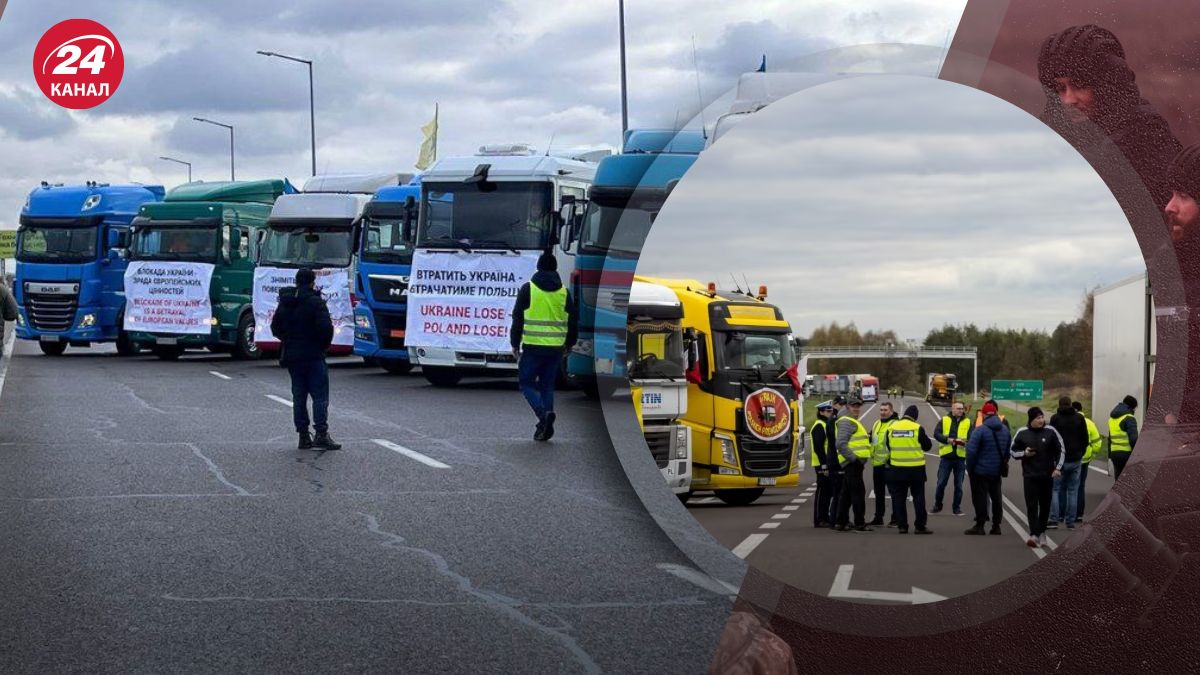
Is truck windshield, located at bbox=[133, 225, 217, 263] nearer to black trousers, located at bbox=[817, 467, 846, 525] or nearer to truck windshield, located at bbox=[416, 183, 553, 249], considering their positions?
truck windshield, located at bbox=[416, 183, 553, 249]

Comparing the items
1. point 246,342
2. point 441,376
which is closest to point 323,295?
point 441,376

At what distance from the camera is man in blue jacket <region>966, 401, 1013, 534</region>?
1.73 m

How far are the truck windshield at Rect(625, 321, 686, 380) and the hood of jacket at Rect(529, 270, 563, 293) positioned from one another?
7367mm

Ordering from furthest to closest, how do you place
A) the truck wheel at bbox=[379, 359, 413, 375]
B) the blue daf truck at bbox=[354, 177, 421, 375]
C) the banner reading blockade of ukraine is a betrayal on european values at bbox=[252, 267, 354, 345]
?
the banner reading blockade of ukraine is a betrayal on european values at bbox=[252, 267, 354, 345] < the truck wheel at bbox=[379, 359, 413, 375] < the blue daf truck at bbox=[354, 177, 421, 375]

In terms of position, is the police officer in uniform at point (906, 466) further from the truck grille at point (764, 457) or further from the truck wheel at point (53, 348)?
the truck wheel at point (53, 348)

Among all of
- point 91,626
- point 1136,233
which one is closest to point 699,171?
point 1136,233

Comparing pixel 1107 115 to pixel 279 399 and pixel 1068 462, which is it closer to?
pixel 1068 462

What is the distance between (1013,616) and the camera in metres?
1.92

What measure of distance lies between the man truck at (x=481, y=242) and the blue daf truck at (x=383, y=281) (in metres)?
1.16

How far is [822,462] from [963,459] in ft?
0.55

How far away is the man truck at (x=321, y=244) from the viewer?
17.7 meters

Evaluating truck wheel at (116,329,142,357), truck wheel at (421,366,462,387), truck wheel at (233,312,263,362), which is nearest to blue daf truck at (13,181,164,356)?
truck wheel at (116,329,142,357)

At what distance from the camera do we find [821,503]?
1804mm

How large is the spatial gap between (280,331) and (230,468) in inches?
52.4
